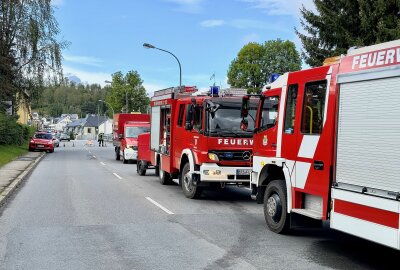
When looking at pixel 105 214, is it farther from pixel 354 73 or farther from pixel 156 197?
pixel 354 73

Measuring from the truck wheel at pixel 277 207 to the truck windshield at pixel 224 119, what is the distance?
3.58 metres

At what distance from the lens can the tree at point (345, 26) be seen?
2439 centimetres

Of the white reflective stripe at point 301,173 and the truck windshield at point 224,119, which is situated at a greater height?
the truck windshield at point 224,119

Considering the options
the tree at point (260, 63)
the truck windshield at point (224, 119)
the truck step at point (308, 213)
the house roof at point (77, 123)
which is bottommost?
the truck step at point (308, 213)

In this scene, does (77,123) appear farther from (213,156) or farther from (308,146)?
(308,146)

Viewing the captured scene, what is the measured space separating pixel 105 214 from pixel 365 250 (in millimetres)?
5355

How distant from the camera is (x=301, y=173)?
7918mm

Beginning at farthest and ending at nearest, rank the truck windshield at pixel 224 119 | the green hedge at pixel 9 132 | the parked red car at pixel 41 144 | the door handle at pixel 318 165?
the parked red car at pixel 41 144
the green hedge at pixel 9 132
the truck windshield at pixel 224 119
the door handle at pixel 318 165

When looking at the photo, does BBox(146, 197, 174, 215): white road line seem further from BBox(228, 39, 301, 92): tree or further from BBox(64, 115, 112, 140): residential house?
BBox(64, 115, 112, 140): residential house

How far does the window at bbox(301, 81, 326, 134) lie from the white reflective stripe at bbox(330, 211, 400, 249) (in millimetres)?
1360

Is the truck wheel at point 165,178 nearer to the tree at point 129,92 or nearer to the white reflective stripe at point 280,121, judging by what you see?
the white reflective stripe at point 280,121

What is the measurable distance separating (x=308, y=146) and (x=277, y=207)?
151cm

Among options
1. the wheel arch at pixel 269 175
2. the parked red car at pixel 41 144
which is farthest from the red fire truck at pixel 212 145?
the parked red car at pixel 41 144

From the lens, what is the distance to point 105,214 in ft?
35.5
